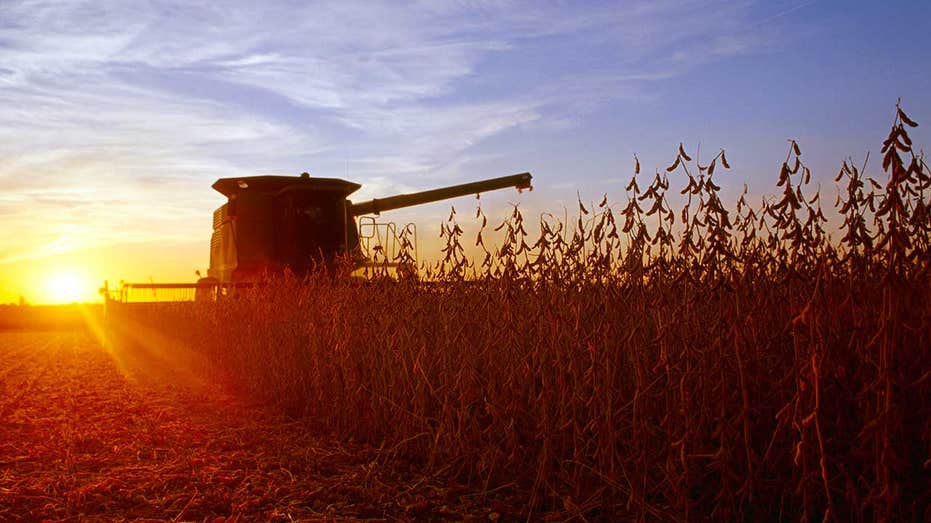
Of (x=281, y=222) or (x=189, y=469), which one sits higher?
(x=281, y=222)

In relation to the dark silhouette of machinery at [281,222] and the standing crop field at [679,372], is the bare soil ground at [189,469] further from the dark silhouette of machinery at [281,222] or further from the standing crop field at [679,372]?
the dark silhouette of machinery at [281,222]

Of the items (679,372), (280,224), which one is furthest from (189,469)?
(280,224)

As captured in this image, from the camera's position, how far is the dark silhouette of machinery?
15.2 m

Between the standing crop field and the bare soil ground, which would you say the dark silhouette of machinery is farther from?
the standing crop field

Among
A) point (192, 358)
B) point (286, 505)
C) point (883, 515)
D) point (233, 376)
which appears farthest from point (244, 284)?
point (883, 515)

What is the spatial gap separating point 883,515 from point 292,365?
629 cm

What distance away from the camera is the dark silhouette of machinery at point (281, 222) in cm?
1520

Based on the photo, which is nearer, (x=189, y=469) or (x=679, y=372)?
(x=679, y=372)

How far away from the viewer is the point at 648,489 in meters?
4.27

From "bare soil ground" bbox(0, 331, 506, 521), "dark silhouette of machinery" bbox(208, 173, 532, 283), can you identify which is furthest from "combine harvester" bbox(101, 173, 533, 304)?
"bare soil ground" bbox(0, 331, 506, 521)

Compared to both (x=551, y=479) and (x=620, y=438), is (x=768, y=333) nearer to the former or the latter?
(x=620, y=438)

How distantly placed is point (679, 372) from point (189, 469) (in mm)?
3676

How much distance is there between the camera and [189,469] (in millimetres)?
5793

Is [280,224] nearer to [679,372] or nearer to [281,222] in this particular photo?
[281,222]
